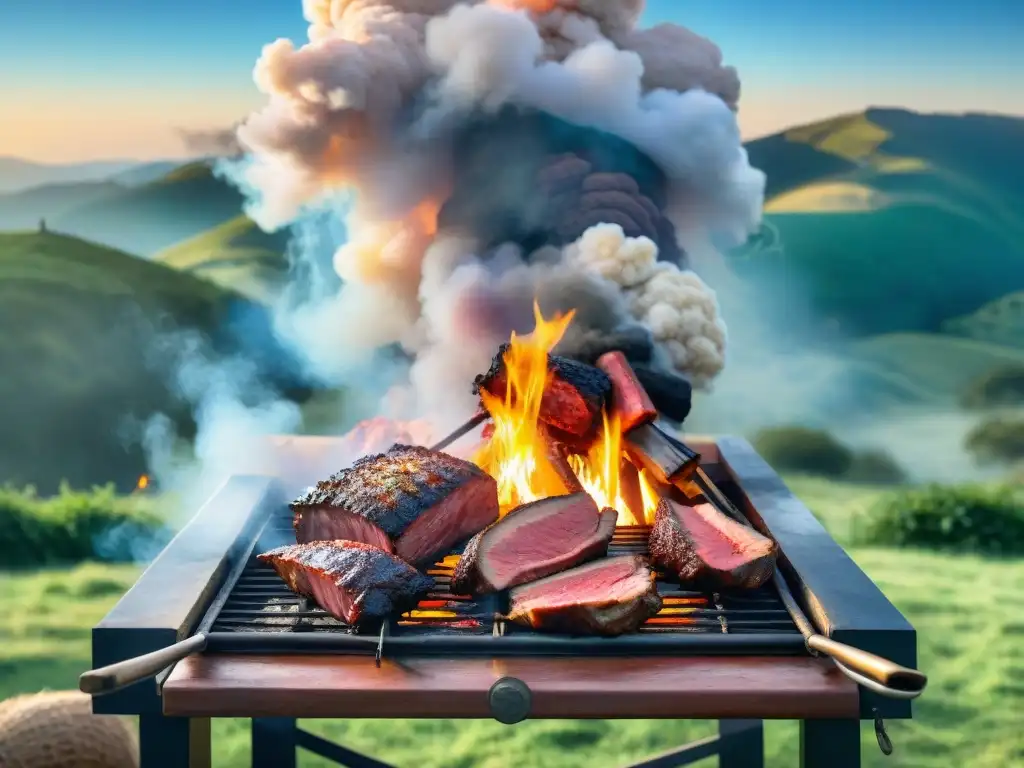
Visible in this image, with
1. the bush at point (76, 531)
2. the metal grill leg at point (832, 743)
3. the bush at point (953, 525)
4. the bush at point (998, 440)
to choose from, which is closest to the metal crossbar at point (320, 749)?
the metal grill leg at point (832, 743)

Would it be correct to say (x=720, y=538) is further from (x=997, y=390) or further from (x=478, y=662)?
(x=997, y=390)

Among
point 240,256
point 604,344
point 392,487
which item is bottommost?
point 392,487

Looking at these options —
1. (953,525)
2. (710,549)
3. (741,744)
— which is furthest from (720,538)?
(953,525)

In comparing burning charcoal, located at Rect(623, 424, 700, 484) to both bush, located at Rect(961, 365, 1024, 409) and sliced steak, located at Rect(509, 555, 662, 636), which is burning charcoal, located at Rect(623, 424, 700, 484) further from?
bush, located at Rect(961, 365, 1024, 409)

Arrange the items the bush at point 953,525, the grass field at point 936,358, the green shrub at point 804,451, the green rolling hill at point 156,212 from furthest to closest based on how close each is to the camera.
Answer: the grass field at point 936,358 < the green shrub at point 804,451 < the green rolling hill at point 156,212 < the bush at point 953,525

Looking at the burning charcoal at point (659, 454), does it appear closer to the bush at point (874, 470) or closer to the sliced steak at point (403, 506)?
the sliced steak at point (403, 506)

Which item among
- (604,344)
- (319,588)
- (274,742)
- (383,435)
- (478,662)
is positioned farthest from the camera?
(383,435)

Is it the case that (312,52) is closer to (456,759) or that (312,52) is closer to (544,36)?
(544,36)
